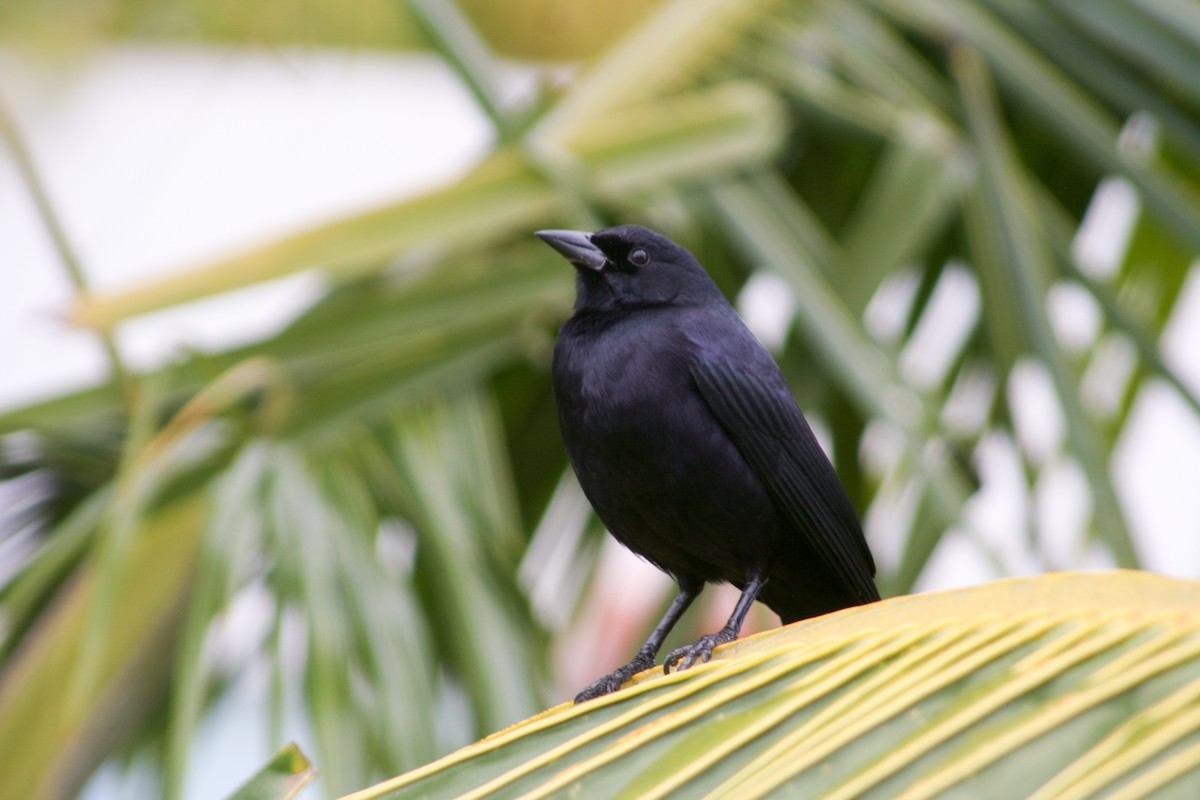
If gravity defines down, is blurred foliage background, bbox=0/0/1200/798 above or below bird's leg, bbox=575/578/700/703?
above

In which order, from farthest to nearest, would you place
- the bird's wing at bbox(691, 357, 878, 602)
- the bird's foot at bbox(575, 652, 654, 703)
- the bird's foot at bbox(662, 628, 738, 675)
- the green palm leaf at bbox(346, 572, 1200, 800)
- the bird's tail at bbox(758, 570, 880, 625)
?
the bird's tail at bbox(758, 570, 880, 625), the bird's wing at bbox(691, 357, 878, 602), the bird's foot at bbox(575, 652, 654, 703), the bird's foot at bbox(662, 628, 738, 675), the green palm leaf at bbox(346, 572, 1200, 800)

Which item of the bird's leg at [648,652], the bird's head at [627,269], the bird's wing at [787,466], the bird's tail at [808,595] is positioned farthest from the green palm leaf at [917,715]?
the bird's head at [627,269]

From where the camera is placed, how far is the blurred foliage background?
2600 mm

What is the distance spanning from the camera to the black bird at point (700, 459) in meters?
2.44

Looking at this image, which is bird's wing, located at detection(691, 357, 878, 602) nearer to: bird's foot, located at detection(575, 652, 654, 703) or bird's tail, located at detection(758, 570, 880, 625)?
bird's tail, located at detection(758, 570, 880, 625)

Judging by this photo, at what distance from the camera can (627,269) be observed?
2844mm

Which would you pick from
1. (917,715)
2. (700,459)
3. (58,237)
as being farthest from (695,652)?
(58,237)

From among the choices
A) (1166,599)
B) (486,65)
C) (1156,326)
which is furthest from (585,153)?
(1166,599)

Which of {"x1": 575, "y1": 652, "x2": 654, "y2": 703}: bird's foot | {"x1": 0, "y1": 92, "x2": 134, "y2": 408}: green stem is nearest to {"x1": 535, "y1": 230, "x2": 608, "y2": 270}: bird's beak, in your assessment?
{"x1": 575, "y1": 652, "x2": 654, "y2": 703}: bird's foot

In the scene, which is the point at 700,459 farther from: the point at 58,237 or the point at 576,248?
the point at 58,237

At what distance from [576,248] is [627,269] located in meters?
0.13

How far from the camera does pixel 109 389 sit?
2.87 metres

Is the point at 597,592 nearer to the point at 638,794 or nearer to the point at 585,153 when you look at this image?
the point at 585,153

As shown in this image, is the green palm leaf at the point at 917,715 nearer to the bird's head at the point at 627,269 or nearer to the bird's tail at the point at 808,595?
the bird's tail at the point at 808,595
